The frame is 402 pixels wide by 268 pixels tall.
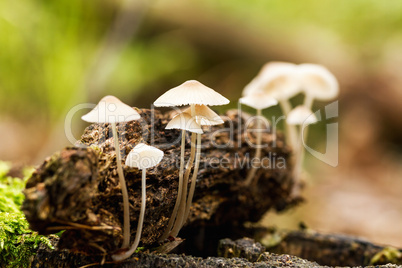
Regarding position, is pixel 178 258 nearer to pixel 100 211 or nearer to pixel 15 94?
pixel 100 211

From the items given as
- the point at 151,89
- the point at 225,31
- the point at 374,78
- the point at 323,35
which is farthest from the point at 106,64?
the point at 374,78

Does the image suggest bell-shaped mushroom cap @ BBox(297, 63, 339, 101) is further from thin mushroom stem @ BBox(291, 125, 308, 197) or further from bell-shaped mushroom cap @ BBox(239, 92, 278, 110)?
bell-shaped mushroom cap @ BBox(239, 92, 278, 110)

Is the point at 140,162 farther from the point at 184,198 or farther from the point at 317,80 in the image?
the point at 317,80

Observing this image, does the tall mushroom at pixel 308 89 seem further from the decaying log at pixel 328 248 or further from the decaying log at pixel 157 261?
the decaying log at pixel 157 261

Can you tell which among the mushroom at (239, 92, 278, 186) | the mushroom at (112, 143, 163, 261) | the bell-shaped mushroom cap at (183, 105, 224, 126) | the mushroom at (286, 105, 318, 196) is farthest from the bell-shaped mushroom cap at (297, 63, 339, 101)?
the mushroom at (112, 143, 163, 261)

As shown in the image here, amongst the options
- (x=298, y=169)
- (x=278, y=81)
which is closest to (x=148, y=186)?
(x=298, y=169)

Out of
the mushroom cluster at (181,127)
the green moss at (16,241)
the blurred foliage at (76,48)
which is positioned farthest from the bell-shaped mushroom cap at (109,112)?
the blurred foliage at (76,48)
